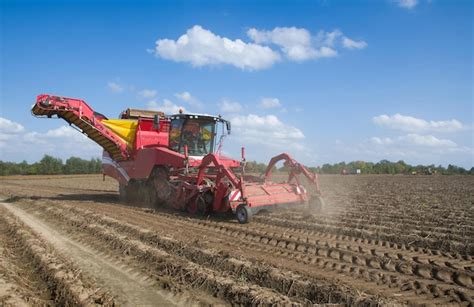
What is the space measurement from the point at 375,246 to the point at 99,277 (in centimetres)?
417

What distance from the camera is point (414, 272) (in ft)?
15.6

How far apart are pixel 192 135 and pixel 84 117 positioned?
12.3 ft

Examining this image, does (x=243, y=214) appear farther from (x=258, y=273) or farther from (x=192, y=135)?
(x=192, y=135)

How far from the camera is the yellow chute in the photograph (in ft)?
42.0

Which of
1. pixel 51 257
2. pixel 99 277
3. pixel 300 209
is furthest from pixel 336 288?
pixel 300 209

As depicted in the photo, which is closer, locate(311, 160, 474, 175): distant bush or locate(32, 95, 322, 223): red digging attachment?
locate(32, 95, 322, 223): red digging attachment

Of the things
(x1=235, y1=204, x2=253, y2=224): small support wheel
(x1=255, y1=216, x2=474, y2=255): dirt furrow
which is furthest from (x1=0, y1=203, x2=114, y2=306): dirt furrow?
(x1=255, y1=216, x2=474, y2=255): dirt furrow

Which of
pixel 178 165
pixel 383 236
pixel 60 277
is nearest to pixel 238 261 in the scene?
pixel 60 277

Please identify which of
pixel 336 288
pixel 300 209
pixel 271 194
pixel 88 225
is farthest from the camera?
pixel 300 209

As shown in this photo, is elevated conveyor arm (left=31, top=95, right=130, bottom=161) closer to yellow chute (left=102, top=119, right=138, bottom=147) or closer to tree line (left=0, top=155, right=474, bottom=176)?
yellow chute (left=102, top=119, right=138, bottom=147)

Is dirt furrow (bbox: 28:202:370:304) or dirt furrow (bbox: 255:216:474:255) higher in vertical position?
dirt furrow (bbox: 255:216:474:255)

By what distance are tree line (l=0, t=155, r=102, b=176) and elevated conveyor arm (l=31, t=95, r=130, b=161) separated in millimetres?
40626

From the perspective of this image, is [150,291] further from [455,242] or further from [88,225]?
[455,242]

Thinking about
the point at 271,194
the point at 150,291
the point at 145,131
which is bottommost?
the point at 150,291
